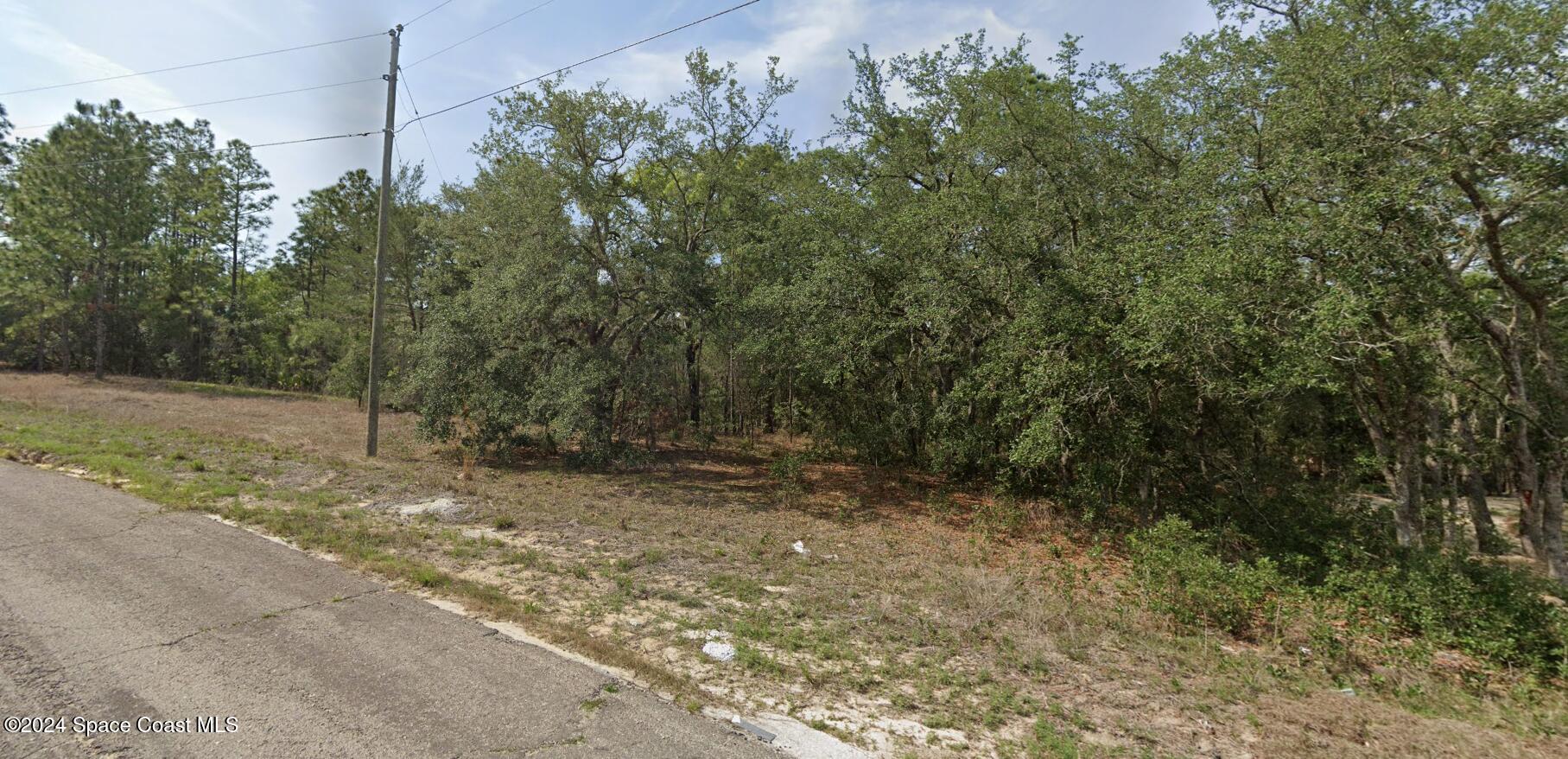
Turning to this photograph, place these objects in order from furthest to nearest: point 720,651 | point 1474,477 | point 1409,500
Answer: point 1474,477 → point 1409,500 → point 720,651

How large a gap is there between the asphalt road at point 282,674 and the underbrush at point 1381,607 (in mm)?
5100

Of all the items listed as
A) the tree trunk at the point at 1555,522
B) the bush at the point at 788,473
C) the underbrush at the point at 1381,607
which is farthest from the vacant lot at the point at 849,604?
the tree trunk at the point at 1555,522

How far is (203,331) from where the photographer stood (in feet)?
123

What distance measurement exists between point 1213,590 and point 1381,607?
1.47m

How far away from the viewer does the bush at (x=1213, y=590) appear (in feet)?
20.4

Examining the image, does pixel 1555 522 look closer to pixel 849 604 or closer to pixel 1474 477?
pixel 1474 477

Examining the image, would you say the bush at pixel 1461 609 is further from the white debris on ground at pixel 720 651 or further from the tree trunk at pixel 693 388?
the tree trunk at pixel 693 388

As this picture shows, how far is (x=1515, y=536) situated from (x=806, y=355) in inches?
712

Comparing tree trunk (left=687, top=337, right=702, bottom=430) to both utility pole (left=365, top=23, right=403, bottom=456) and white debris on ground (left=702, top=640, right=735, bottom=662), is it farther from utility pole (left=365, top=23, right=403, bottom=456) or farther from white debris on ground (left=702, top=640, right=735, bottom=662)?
white debris on ground (left=702, top=640, right=735, bottom=662)

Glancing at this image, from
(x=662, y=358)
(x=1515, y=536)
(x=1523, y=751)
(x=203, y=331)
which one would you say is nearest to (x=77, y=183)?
(x=203, y=331)

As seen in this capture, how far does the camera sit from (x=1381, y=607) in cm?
609

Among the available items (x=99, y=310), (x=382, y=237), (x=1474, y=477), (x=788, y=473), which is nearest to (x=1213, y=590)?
(x=788, y=473)

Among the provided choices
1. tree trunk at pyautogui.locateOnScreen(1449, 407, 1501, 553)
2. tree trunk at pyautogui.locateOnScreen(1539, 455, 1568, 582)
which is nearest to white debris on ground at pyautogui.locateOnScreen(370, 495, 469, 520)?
tree trunk at pyautogui.locateOnScreen(1539, 455, 1568, 582)

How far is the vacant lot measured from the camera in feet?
13.4
